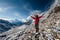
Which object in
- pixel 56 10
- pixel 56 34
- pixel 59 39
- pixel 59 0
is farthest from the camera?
pixel 59 0

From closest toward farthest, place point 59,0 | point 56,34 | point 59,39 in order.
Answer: point 59,39 < point 56,34 < point 59,0

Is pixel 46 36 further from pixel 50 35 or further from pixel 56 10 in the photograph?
pixel 56 10

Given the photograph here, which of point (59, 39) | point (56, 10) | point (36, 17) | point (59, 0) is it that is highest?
point (59, 0)

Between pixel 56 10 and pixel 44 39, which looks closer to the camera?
pixel 44 39

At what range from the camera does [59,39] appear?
22.4m

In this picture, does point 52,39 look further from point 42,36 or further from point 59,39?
point 42,36

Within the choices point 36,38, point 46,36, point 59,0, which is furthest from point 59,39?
point 59,0

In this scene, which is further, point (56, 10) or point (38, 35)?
point (56, 10)

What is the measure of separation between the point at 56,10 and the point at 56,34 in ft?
67.2

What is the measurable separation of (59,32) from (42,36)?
2609mm

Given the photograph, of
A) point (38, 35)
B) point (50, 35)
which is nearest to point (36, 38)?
point (38, 35)

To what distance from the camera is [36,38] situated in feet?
81.6

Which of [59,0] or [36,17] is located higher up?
[59,0]

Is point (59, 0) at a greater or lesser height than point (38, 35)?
greater
